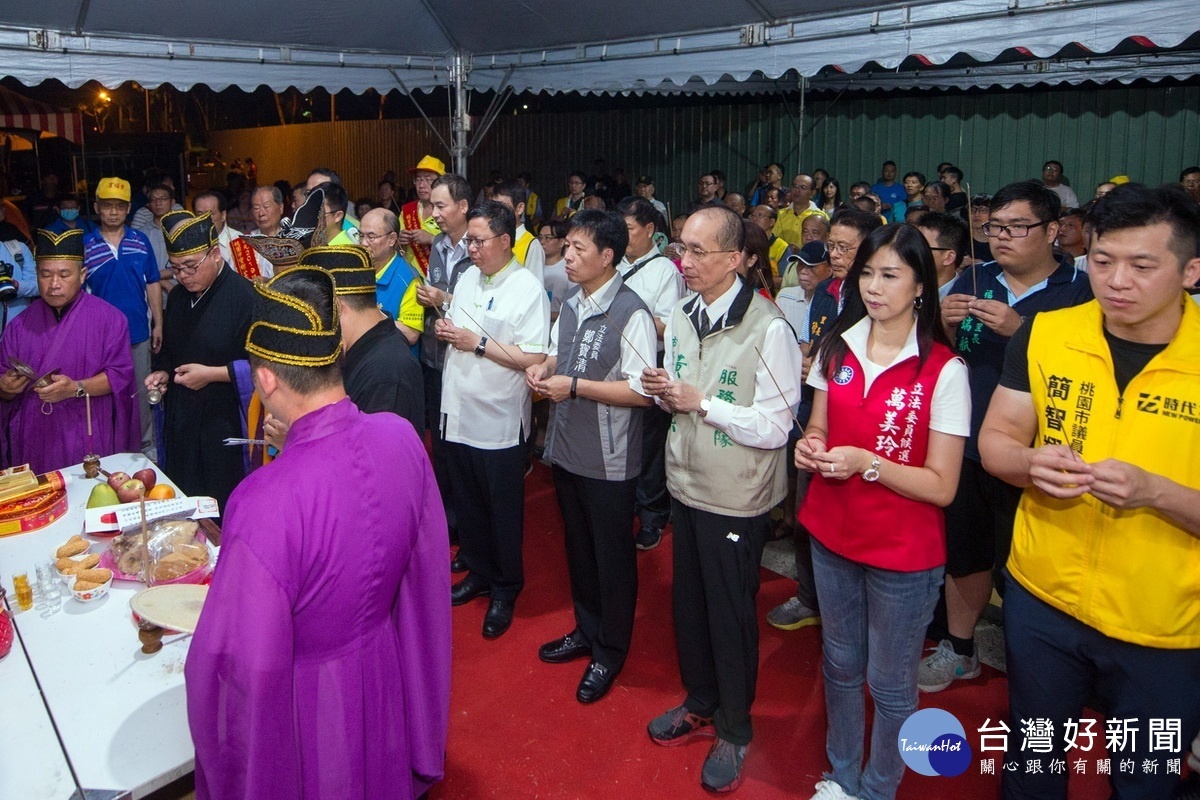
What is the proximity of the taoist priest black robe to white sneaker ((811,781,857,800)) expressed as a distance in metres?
2.47

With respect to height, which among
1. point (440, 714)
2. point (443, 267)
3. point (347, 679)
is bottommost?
point (440, 714)

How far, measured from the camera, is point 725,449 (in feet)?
8.25

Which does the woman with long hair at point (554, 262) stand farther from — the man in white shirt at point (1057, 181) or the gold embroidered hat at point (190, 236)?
the man in white shirt at point (1057, 181)

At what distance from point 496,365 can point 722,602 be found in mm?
1388

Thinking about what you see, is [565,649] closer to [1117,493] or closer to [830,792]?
[830,792]

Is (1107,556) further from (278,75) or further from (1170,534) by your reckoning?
(278,75)

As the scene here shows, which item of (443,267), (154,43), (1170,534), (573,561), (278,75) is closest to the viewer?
(1170,534)

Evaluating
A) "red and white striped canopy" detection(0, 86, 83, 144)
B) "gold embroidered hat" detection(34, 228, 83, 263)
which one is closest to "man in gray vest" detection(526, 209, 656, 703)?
"gold embroidered hat" detection(34, 228, 83, 263)

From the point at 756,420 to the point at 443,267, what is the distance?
228cm

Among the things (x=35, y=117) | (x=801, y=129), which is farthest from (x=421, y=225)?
(x=35, y=117)

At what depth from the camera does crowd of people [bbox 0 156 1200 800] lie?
5.57ft

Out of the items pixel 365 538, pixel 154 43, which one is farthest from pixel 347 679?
pixel 154 43

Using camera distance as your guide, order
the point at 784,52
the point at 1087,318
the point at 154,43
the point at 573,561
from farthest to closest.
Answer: the point at 154,43 → the point at 784,52 → the point at 573,561 → the point at 1087,318

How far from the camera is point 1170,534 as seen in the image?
1839 millimetres
